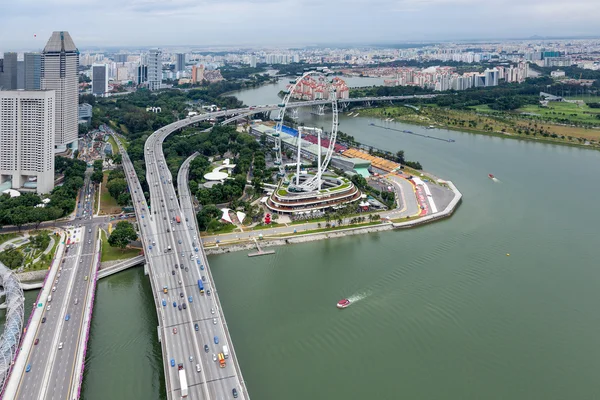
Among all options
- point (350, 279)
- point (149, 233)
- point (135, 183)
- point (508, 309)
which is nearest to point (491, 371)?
point (508, 309)

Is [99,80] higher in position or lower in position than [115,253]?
higher

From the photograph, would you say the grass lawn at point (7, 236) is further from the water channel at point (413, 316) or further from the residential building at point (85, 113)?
the residential building at point (85, 113)

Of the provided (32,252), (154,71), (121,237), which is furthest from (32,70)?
(154,71)

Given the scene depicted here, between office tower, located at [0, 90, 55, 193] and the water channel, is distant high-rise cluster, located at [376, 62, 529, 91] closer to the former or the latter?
the water channel

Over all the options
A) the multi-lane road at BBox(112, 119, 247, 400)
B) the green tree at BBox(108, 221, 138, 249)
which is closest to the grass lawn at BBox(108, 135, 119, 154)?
the multi-lane road at BBox(112, 119, 247, 400)

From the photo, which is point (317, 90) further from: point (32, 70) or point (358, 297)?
point (358, 297)

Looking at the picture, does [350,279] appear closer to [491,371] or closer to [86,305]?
[491,371]
